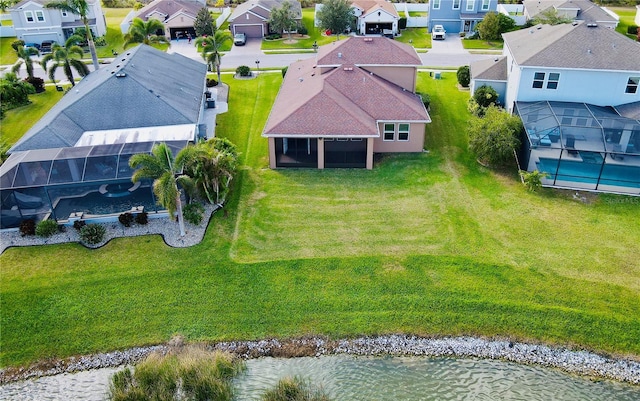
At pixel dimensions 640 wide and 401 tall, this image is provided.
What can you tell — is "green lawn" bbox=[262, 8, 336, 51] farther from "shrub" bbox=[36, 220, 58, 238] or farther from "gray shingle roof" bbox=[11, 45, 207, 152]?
"shrub" bbox=[36, 220, 58, 238]

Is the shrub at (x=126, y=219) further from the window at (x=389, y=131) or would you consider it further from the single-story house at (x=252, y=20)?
the single-story house at (x=252, y=20)

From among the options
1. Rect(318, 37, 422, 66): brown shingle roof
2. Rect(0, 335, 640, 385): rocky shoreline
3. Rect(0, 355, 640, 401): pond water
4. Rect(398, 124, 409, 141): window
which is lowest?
Rect(0, 355, 640, 401): pond water

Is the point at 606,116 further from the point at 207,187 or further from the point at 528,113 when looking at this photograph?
the point at 207,187

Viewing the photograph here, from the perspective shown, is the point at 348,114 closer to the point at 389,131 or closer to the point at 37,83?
the point at 389,131

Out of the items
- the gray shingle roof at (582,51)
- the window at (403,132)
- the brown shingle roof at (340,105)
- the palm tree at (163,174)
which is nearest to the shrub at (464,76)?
the gray shingle roof at (582,51)

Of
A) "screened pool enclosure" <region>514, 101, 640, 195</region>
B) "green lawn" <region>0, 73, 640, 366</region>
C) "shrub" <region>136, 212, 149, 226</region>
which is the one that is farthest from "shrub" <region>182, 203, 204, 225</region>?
"screened pool enclosure" <region>514, 101, 640, 195</region>

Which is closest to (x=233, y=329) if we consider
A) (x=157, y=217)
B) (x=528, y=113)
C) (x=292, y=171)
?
(x=157, y=217)
